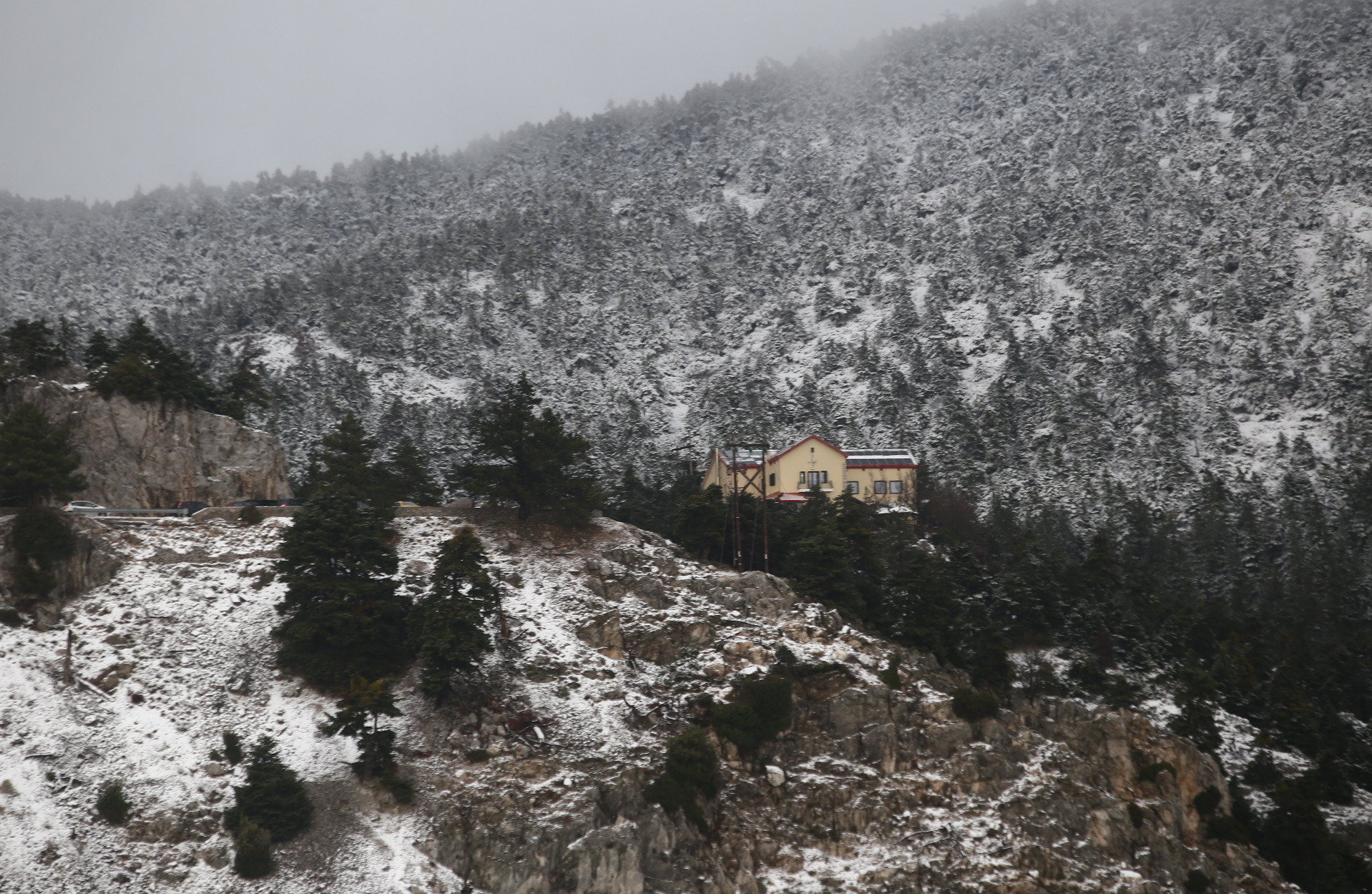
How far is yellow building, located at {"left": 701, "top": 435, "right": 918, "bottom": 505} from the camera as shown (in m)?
72.9

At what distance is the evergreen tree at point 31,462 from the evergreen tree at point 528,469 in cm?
1924

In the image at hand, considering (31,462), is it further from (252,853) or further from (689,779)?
(689,779)

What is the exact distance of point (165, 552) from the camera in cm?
4547

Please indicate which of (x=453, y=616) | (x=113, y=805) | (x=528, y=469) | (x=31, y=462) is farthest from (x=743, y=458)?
(x=113, y=805)

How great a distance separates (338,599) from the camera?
40.5 meters

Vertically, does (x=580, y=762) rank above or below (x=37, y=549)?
below

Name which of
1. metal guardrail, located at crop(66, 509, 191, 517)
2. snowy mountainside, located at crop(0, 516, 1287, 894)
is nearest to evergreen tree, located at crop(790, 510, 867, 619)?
snowy mountainside, located at crop(0, 516, 1287, 894)

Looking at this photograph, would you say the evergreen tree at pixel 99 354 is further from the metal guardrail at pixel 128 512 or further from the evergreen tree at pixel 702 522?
the evergreen tree at pixel 702 522

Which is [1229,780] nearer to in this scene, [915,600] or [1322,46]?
[915,600]

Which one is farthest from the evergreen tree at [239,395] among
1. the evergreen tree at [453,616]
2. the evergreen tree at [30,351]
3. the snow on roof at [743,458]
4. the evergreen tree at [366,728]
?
the snow on roof at [743,458]

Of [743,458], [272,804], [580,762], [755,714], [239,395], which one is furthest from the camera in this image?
[743,458]

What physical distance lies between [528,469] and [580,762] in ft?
64.4

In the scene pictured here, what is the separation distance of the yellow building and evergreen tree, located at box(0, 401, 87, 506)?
43.0m

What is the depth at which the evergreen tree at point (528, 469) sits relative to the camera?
51.0 m
